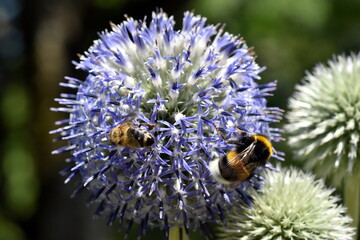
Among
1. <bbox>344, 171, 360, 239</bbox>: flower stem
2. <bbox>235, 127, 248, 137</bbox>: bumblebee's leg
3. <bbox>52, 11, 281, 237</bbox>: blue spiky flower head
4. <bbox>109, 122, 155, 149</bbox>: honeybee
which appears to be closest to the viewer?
<bbox>109, 122, 155, 149</bbox>: honeybee

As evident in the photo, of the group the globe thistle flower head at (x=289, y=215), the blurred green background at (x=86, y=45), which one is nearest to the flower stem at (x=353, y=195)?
the globe thistle flower head at (x=289, y=215)

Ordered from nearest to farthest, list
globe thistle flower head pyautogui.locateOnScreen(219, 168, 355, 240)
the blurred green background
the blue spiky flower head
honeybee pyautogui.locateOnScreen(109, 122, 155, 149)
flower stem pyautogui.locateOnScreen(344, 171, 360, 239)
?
honeybee pyautogui.locateOnScreen(109, 122, 155, 149), the blue spiky flower head, globe thistle flower head pyautogui.locateOnScreen(219, 168, 355, 240), flower stem pyautogui.locateOnScreen(344, 171, 360, 239), the blurred green background

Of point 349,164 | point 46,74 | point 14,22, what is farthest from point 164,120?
point 14,22

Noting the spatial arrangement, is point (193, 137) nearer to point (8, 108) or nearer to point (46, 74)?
point (46, 74)

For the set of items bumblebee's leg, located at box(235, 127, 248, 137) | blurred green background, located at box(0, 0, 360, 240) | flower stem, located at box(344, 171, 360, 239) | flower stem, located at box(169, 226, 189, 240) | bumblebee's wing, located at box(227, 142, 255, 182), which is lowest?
flower stem, located at box(169, 226, 189, 240)

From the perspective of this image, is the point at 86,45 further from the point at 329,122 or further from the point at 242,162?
the point at 242,162

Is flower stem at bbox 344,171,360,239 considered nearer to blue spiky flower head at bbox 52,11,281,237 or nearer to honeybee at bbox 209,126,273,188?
blue spiky flower head at bbox 52,11,281,237

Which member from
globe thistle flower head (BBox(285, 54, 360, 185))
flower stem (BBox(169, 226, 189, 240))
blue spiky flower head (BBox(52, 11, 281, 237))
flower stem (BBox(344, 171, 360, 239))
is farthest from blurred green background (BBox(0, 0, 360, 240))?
flower stem (BBox(169, 226, 189, 240))
